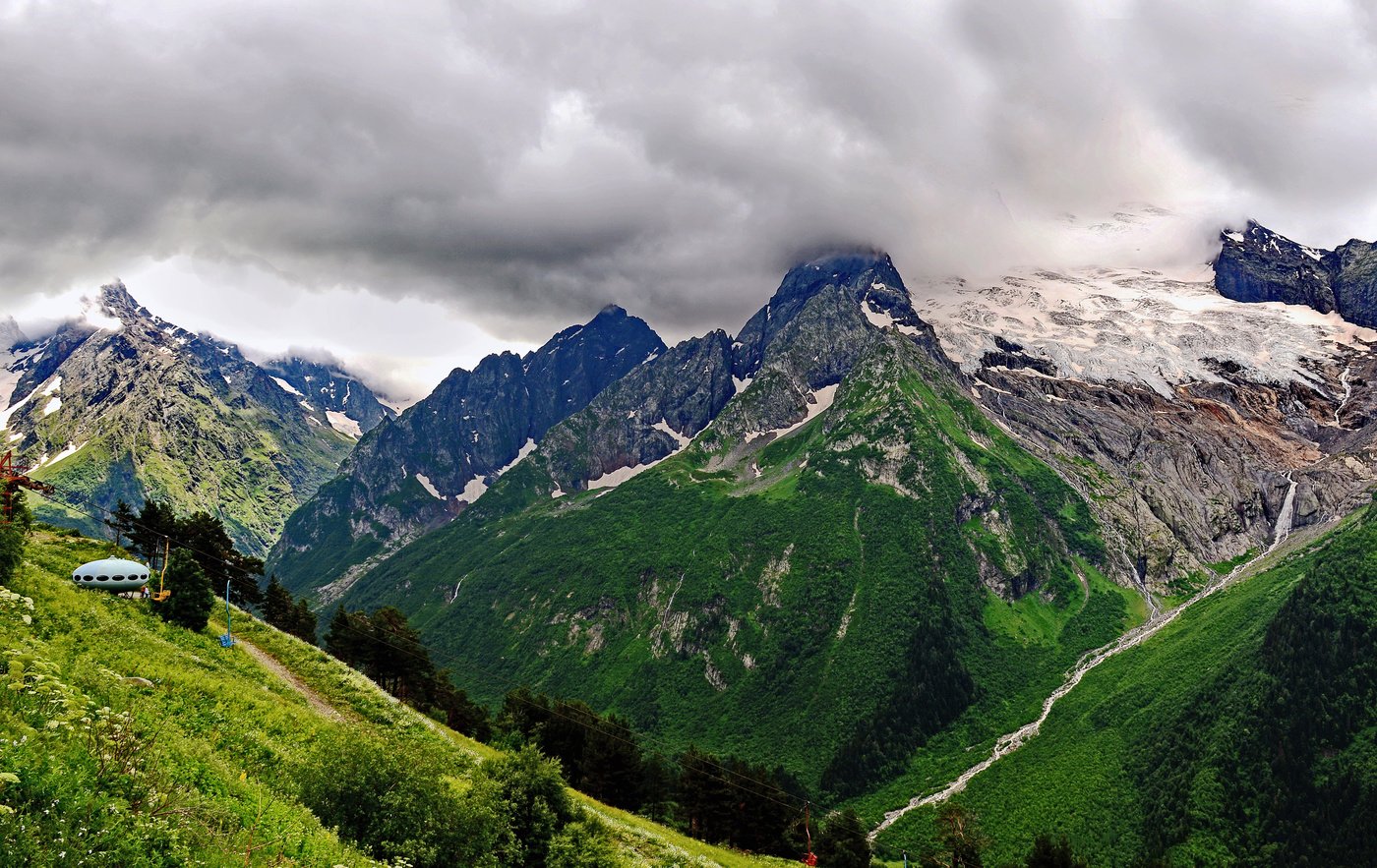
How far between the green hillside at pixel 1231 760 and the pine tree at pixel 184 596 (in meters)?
153

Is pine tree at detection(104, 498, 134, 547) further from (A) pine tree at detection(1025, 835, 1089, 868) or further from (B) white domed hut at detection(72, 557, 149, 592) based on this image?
(A) pine tree at detection(1025, 835, 1089, 868)

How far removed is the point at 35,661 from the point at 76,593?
25.4 m

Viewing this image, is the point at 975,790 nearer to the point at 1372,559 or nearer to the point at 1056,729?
the point at 1056,729

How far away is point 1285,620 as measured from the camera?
182m

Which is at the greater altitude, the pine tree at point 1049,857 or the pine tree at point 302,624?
the pine tree at point 302,624

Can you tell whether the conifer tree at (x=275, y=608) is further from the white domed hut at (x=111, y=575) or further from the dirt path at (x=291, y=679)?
the white domed hut at (x=111, y=575)

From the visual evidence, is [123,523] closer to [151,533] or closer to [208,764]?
[151,533]

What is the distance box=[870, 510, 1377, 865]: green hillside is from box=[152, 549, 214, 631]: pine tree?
6033 inches

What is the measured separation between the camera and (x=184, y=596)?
5078 cm

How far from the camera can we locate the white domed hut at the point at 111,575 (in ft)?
161

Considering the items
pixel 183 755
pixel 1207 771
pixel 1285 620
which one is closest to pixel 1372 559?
pixel 1285 620

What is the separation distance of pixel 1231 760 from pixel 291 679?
610 feet

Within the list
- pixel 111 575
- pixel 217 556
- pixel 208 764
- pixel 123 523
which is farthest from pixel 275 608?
pixel 208 764

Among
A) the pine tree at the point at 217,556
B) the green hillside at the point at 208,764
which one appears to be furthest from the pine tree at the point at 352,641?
the green hillside at the point at 208,764
